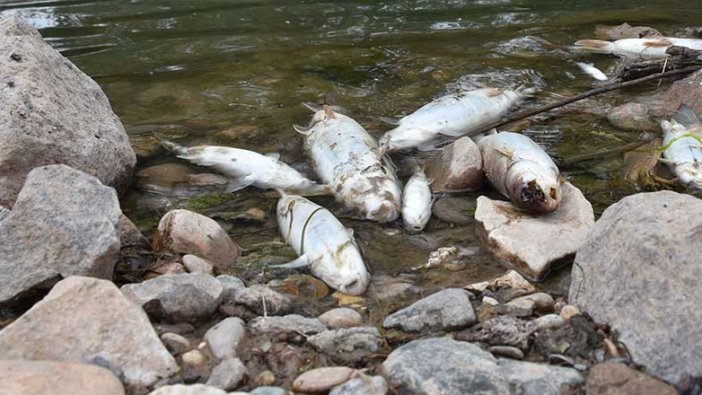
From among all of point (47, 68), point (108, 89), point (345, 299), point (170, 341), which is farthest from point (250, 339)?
point (108, 89)

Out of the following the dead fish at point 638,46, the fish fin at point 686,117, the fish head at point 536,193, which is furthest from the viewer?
the dead fish at point 638,46

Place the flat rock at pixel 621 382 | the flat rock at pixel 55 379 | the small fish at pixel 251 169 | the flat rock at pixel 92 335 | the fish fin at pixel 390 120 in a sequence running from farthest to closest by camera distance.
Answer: the fish fin at pixel 390 120 → the small fish at pixel 251 169 → the flat rock at pixel 92 335 → the flat rock at pixel 621 382 → the flat rock at pixel 55 379

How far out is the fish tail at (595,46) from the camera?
9.59 metres

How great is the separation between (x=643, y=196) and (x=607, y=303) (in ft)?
1.84

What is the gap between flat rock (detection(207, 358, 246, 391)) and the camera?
3.23 m

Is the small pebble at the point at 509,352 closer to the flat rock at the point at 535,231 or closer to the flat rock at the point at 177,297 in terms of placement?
the flat rock at the point at 535,231

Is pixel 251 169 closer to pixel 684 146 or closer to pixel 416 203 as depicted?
pixel 416 203

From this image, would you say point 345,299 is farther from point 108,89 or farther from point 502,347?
point 108,89

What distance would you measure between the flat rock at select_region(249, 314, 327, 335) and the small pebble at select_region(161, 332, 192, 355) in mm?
339

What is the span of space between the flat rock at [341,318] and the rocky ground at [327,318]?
1cm

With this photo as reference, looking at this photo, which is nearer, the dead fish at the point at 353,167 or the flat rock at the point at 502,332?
the flat rock at the point at 502,332

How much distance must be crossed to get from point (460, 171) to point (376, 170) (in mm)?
638

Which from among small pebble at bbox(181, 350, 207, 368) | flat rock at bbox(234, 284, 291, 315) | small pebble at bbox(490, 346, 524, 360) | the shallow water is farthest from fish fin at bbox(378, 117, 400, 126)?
small pebble at bbox(181, 350, 207, 368)

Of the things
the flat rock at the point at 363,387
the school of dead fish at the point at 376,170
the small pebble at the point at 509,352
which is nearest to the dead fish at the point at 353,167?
the school of dead fish at the point at 376,170
